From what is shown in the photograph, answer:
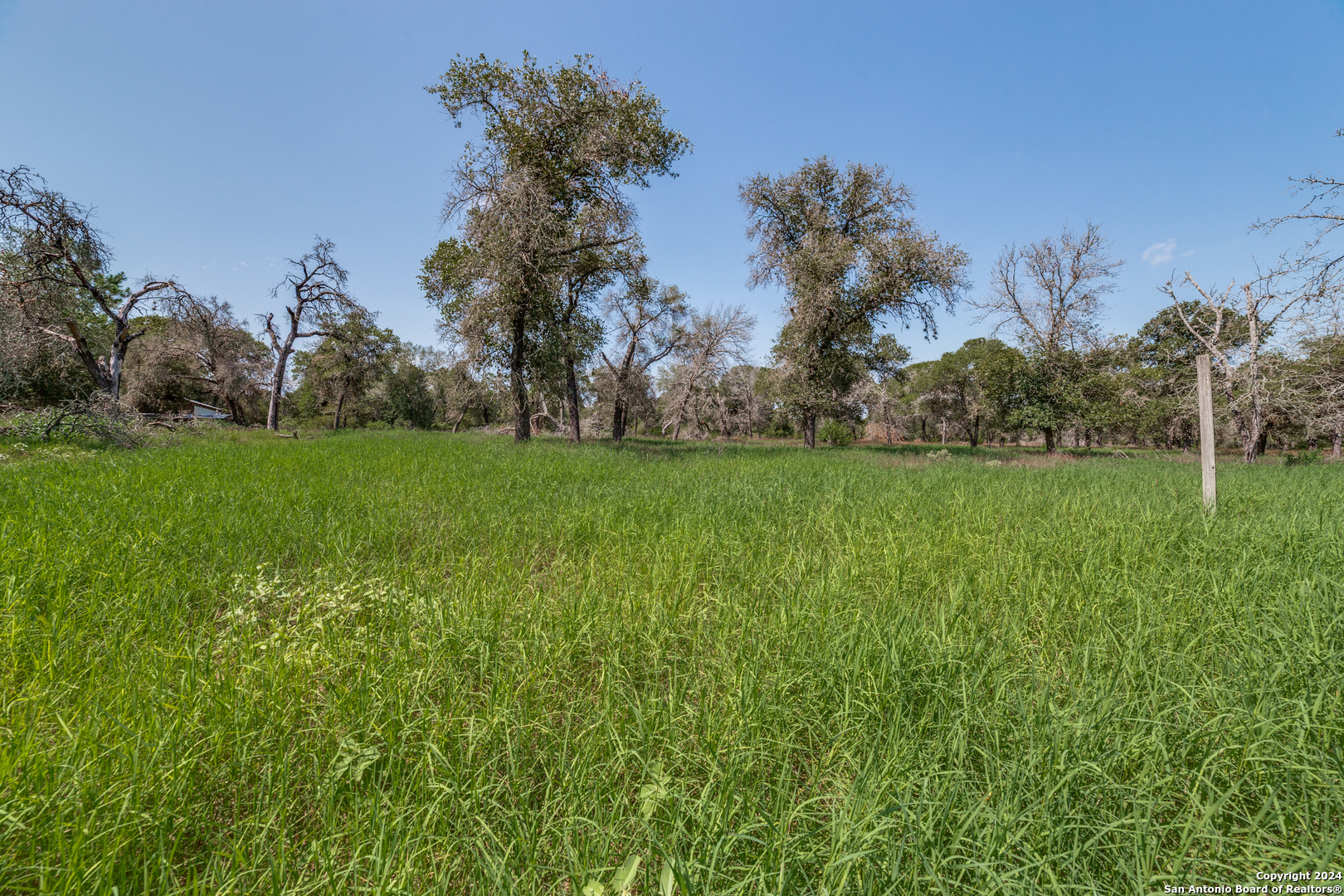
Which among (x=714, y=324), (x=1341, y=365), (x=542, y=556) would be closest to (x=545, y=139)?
(x=714, y=324)

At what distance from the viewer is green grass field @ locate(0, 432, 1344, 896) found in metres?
1.40

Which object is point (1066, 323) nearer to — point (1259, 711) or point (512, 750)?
point (1259, 711)

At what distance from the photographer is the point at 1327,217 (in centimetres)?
949

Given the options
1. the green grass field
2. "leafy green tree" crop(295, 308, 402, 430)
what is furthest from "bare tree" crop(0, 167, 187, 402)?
the green grass field

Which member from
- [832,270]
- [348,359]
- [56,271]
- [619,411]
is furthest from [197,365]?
[832,270]

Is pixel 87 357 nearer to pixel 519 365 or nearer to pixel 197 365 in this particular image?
pixel 519 365

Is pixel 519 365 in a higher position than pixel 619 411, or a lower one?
higher

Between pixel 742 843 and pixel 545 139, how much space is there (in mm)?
18649

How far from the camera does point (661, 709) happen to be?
2.11 m

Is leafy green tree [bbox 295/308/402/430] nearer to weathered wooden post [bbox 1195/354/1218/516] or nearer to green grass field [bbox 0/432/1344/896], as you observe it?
green grass field [bbox 0/432/1344/896]

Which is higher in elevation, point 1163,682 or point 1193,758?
point 1163,682

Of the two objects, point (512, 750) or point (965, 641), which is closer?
point (512, 750)

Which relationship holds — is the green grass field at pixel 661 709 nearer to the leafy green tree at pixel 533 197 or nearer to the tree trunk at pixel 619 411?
the leafy green tree at pixel 533 197

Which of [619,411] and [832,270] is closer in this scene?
[832,270]
